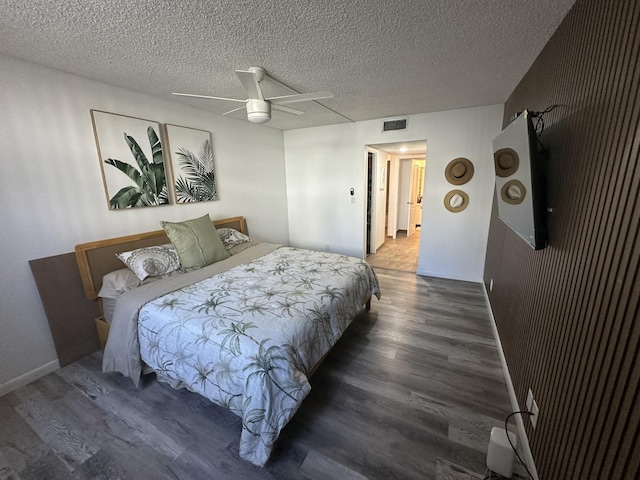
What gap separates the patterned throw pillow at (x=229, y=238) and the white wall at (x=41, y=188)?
85 centimetres

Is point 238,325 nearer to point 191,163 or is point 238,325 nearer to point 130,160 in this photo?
point 130,160

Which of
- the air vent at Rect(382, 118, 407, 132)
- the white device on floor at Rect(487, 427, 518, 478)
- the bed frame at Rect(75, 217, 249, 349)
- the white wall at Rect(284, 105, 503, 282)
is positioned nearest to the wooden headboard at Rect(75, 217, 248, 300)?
the bed frame at Rect(75, 217, 249, 349)

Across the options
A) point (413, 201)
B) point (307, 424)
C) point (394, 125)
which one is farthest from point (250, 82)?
point (413, 201)

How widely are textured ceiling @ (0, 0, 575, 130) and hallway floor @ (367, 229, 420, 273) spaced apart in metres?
2.83

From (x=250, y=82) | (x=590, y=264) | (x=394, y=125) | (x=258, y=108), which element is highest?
(x=394, y=125)

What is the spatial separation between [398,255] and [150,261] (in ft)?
14.0

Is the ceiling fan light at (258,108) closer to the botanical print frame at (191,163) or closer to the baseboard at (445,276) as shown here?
the botanical print frame at (191,163)

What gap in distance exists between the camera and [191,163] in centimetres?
311

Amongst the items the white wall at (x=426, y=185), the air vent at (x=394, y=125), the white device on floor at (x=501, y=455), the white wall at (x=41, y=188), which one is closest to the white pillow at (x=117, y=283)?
the white wall at (x=41, y=188)

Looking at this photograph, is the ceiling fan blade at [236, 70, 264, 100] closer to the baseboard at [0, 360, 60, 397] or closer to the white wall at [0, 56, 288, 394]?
the white wall at [0, 56, 288, 394]

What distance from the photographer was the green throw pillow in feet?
8.34

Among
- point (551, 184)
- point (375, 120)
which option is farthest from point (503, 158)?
point (375, 120)

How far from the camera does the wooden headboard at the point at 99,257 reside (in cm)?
221

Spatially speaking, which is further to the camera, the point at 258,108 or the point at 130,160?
the point at 130,160
